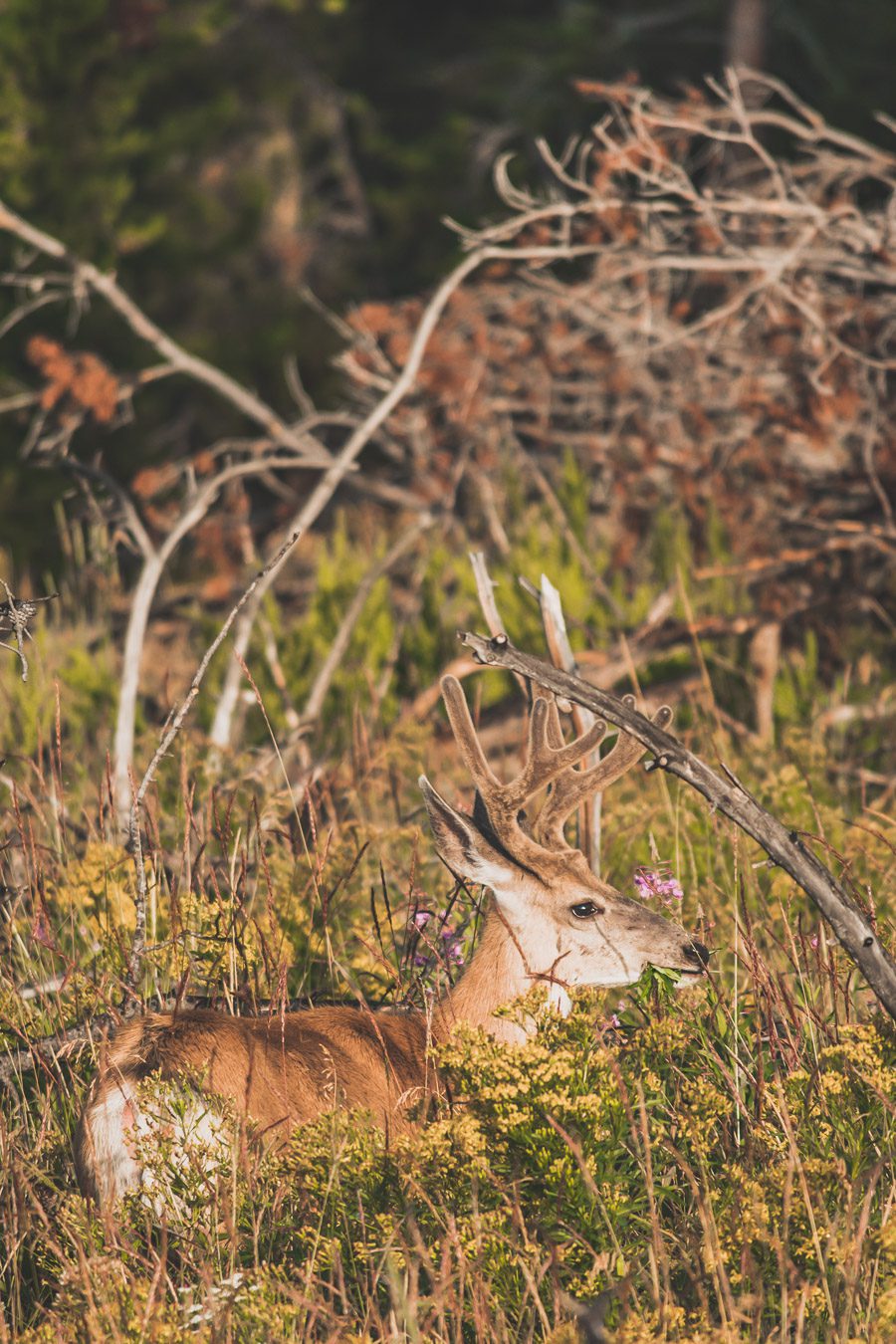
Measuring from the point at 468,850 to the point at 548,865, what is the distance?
22 cm

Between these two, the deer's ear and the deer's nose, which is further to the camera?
the deer's ear

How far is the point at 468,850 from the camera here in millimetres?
4062

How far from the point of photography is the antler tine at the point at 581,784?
4004 mm

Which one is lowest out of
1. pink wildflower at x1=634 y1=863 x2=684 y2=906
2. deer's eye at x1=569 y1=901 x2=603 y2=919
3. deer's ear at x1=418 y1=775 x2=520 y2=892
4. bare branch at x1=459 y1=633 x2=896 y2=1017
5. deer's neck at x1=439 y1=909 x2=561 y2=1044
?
deer's neck at x1=439 y1=909 x2=561 y2=1044

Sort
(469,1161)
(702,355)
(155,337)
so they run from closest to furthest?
(469,1161) → (155,337) → (702,355)

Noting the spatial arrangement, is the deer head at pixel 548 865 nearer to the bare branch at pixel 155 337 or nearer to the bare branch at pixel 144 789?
the bare branch at pixel 144 789

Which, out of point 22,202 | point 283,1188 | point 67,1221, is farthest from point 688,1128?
point 22,202

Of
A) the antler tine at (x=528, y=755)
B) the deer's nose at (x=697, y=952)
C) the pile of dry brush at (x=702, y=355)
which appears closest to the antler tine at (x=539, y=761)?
the antler tine at (x=528, y=755)

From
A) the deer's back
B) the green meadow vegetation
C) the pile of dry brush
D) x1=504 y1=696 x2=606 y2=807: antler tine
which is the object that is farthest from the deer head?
the pile of dry brush

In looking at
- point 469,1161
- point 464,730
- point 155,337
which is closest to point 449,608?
point 155,337

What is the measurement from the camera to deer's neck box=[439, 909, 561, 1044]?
4.06m

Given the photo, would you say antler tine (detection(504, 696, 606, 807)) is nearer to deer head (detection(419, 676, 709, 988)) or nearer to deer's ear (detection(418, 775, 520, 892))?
deer head (detection(419, 676, 709, 988))

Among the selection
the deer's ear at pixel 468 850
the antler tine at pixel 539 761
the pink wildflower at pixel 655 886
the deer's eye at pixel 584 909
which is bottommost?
the deer's eye at pixel 584 909

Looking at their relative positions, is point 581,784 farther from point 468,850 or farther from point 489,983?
point 489,983
